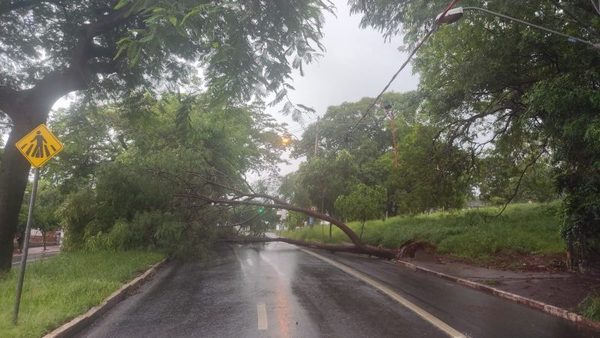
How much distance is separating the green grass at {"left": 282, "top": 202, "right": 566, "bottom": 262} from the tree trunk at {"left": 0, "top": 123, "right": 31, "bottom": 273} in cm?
1539

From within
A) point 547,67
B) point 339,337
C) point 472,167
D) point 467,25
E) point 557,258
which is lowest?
point 339,337

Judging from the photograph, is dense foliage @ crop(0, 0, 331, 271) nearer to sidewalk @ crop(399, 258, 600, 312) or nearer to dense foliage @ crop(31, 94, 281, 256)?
dense foliage @ crop(31, 94, 281, 256)

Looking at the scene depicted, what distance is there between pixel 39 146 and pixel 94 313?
9.72 ft

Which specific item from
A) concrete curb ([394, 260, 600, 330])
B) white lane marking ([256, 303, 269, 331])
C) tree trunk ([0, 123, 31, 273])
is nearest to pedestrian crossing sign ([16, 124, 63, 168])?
white lane marking ([256, 303, 269, 331])

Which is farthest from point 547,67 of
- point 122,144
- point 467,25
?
point 122,144

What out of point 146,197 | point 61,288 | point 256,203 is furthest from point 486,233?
point 61,288

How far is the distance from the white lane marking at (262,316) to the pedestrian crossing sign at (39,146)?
4383mm

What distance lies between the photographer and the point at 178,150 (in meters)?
22.1

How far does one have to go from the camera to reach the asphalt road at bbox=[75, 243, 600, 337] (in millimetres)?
7328

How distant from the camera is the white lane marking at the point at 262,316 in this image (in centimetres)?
751

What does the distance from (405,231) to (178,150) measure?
44.8ft

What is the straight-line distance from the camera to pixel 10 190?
12203mm

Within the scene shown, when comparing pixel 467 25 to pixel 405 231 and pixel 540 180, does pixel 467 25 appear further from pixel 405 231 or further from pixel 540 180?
pixel 405 231


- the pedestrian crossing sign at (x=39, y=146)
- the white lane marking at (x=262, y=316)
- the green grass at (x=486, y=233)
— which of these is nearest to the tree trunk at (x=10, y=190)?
the pedestrian crossing sign at (x=39, y=146)
